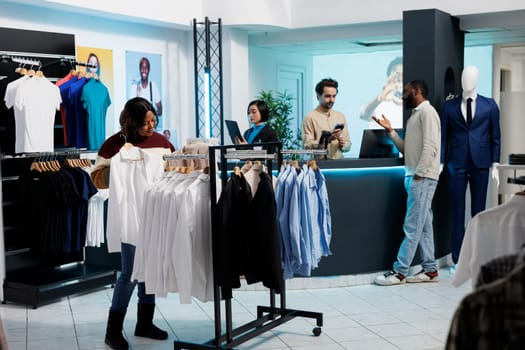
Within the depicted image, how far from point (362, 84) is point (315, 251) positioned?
9.31 m

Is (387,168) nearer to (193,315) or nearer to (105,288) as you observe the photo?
(193,315)

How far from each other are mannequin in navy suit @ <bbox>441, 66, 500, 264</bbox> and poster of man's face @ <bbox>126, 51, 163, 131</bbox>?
12.4 feet

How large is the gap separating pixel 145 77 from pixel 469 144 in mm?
4118

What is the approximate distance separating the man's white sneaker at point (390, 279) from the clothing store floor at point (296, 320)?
6cm

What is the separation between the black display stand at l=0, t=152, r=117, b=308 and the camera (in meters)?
6.34

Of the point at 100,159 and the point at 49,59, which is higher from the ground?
the point at 49,59

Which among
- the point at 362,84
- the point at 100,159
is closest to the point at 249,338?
the point at 100,159

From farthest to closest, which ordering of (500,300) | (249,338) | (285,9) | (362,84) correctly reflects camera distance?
(362,84) → (285,9) → (249,338) → (500,300)

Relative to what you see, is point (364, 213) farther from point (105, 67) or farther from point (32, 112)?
point (105, 67)

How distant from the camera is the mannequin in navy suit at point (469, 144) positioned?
23.6 feet

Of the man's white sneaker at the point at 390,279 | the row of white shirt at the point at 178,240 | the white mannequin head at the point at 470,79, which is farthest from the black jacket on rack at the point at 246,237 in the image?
the white mannequin head at the point at 470,79

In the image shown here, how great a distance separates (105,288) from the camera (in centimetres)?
705

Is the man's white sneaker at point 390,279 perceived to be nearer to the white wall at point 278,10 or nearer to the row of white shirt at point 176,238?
the row of white shirt at point 176,238

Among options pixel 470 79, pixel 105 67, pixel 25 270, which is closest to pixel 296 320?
pixel 25 270
